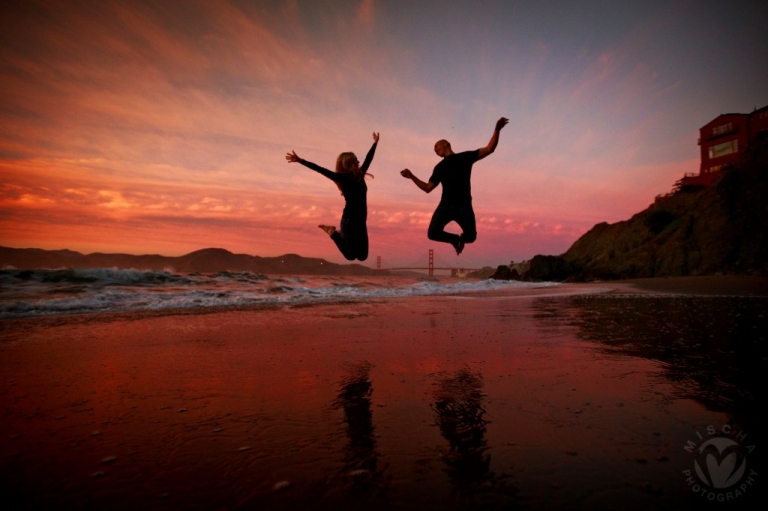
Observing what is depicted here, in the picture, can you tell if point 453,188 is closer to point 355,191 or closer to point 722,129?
point 355,191

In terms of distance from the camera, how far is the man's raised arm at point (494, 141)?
19.7 feet

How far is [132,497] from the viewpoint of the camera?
4.58ft

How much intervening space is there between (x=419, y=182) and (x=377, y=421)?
5201mm

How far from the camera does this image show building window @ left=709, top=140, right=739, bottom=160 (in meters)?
41.3

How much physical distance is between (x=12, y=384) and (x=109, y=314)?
550 cm

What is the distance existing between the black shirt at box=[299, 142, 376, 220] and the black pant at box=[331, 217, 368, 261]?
→ 0.13 metres

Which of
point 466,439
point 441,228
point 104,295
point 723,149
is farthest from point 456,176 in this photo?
point 723,149

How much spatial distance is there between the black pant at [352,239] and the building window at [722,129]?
54306mm

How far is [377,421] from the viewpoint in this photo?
2080 mm

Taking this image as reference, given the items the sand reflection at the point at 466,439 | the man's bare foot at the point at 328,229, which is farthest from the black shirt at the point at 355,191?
the sand reflection at the point at 466,439

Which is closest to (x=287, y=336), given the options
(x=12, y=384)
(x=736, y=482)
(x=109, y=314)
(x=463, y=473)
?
(x=12, y=384)

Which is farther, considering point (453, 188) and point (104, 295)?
point (104, 295)

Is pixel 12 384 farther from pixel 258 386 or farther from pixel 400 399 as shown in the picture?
pixel 400 399

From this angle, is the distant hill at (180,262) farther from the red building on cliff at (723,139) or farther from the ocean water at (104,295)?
the red building on cliff at (723,139)
